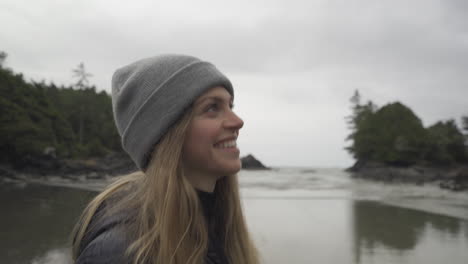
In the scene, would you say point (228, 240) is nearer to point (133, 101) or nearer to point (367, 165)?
point (133, 101)

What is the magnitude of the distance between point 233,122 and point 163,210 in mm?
555

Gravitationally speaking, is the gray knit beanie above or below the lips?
above

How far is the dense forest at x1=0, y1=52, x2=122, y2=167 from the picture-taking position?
2873 cm

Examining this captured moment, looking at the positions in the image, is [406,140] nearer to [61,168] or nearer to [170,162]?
[61,168]

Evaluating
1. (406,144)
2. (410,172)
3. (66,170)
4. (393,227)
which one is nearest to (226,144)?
(393,227)

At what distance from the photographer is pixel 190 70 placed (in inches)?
63.4

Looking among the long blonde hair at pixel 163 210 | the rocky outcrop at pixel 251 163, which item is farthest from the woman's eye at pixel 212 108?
the rocky outcrop at pixel 251 163

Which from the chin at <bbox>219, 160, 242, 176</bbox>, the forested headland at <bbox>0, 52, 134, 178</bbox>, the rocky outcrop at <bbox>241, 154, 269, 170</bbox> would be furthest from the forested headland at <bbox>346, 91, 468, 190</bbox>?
the chin at <bbox>219, 160, 242, 176</bbox>

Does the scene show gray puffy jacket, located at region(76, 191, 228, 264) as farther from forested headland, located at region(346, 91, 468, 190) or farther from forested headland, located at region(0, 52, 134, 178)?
forested headland, located at region(346, 91, 468, 190)

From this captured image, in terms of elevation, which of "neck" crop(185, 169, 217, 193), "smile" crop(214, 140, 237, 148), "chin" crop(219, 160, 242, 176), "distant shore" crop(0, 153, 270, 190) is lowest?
"distant shore" crop(0, 153, 270, 190)

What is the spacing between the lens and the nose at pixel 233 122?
5.34 ft

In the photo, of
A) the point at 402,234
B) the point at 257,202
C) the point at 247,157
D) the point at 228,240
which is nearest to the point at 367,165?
the point at 247,157

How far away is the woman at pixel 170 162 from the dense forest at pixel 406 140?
49823mm

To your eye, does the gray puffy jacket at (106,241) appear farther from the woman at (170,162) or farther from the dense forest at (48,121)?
the dense forest at (48,121)
